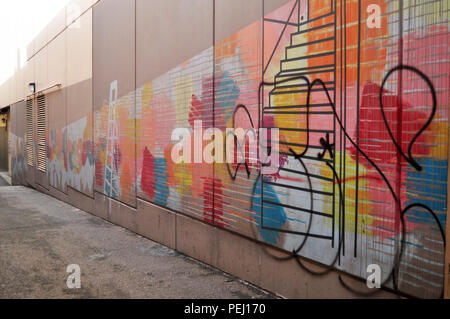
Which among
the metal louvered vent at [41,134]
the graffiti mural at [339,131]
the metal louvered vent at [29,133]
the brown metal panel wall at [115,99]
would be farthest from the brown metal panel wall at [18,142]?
the graffiti mural at [339,131]

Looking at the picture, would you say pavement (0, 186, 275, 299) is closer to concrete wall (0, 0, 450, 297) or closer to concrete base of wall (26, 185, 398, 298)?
concrete base of wall (26, 185, 398, 298)

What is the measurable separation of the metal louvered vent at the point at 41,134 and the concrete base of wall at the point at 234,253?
21.2ft

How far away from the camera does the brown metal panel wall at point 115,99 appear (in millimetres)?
6992

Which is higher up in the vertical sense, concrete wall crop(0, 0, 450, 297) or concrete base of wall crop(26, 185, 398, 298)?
concrete wall crop(0, 0, 450, 297)

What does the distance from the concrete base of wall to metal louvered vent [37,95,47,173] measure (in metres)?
6.47

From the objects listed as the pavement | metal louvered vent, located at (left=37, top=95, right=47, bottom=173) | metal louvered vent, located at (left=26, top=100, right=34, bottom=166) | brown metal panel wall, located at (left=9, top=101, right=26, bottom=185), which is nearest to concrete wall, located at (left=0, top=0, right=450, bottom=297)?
the pavement

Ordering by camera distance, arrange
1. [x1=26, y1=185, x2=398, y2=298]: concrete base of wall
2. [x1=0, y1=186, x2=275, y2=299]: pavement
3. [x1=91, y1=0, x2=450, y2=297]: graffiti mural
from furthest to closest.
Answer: [x1=0, y1=186, x2=275, y2=299]: pavement
[x1=26, y1=185, x2=398, y2=298]: concrete base of wall
[x1=91, y1=0, x2=450, y2=297]: graffiti mural

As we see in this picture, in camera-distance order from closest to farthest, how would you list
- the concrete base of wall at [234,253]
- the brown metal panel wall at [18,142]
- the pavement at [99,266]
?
the concrete base of wall at [234,253] → the pavement at [99,266] → the brown metal panel wall at [18,142]

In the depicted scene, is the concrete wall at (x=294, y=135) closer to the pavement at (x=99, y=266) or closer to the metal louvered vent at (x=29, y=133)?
the pavement at (x=99, y=266)

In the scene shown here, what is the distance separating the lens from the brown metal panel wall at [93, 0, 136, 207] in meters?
6.99

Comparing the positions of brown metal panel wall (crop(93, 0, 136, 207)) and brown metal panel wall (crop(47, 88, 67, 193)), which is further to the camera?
brown metal panel wall (crop(47, 88, 67, 193))

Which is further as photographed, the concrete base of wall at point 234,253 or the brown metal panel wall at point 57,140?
the brown metal panel wall at point 57,140

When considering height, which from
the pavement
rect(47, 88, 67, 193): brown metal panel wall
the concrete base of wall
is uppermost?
rect(47, 88, 67, 193): brown metal panel wall
